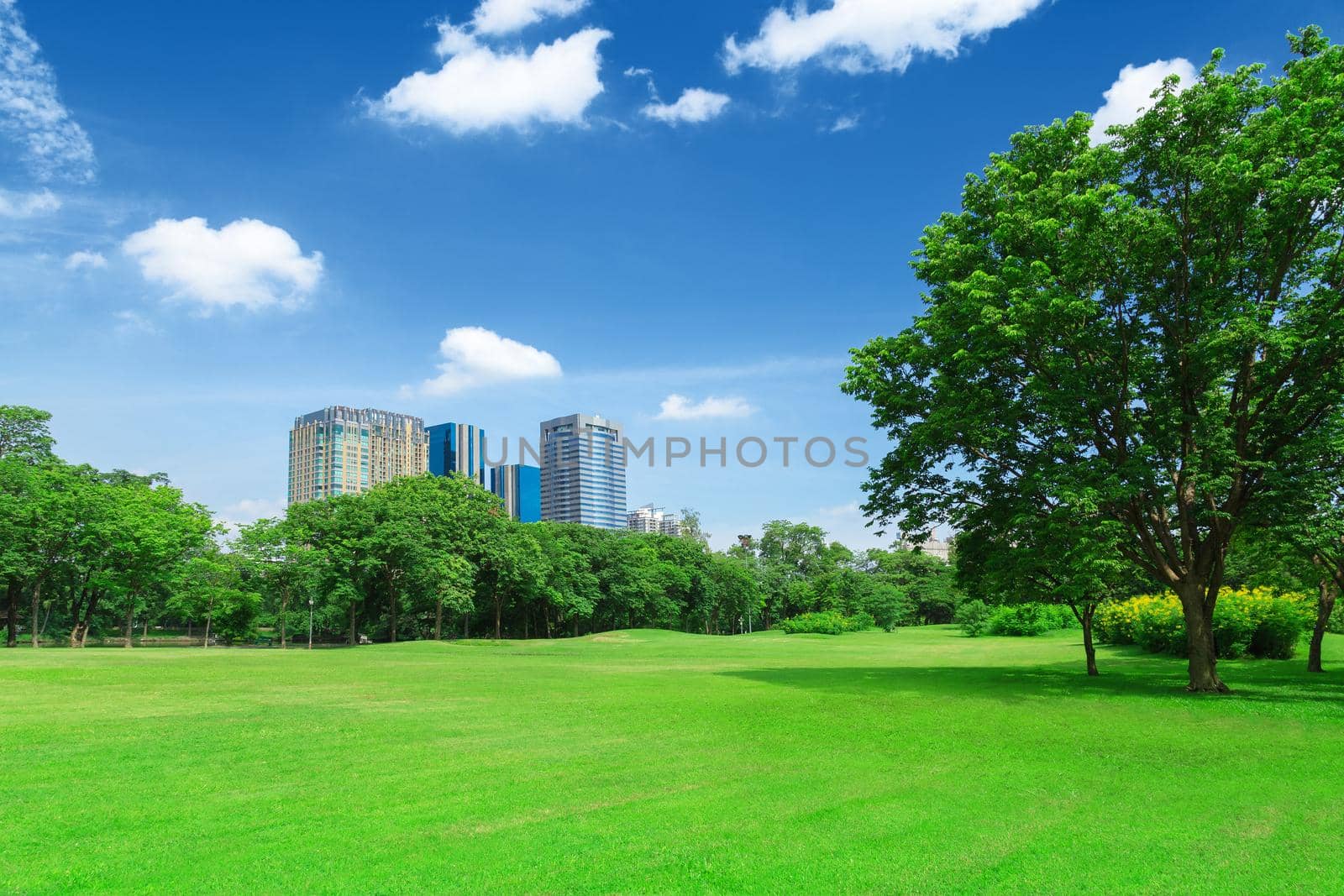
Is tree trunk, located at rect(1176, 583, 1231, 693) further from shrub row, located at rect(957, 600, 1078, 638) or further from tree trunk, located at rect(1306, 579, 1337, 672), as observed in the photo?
shrub row, located at rect(957, 600, 1078, 638)

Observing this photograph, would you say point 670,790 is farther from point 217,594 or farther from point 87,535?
point 217,594

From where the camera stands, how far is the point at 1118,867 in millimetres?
6602

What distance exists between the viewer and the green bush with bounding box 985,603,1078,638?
55.7 metres

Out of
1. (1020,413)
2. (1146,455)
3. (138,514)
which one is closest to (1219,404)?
(1146,455)

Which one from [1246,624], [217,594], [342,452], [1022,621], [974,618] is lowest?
[974,618]

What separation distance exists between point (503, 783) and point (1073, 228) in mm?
16752

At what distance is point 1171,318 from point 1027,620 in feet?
137

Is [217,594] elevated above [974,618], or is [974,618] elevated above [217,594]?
[217,594]

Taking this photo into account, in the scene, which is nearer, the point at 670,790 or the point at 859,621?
the point at 670,790

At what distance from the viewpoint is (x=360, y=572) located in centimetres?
5228

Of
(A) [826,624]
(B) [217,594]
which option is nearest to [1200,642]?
(A) [826,624]

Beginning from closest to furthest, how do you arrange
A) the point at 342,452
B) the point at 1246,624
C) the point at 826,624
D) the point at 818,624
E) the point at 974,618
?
the point at 1246,624, the point at 974,618, the point at 826,624, the point at 818,624, the point at 342,452

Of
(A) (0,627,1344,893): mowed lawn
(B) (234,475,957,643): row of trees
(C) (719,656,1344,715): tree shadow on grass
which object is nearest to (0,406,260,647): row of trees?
(B) (234,475,957,643): row of trees

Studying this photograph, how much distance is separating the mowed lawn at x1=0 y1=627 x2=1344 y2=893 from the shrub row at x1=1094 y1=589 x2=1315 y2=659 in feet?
35.3
